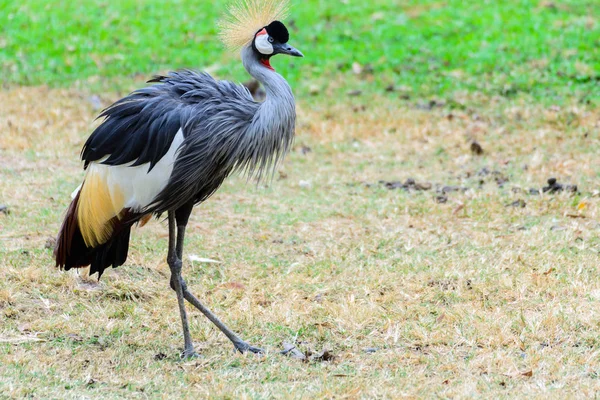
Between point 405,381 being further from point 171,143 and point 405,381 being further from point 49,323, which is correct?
point 49,323

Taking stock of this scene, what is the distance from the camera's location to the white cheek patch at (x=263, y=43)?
445 centimetres

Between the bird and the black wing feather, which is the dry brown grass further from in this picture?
the black wing feather

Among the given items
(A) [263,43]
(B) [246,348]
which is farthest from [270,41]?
(B) [246,348]

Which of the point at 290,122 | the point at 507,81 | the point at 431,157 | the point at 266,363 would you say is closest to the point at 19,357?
the point at 266,363

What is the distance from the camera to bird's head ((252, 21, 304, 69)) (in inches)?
175

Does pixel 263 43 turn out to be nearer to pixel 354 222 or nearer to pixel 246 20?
pixel 246 20

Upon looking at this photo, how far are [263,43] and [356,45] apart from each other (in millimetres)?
6884

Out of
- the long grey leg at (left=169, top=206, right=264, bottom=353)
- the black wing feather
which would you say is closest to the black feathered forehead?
the black wing feather

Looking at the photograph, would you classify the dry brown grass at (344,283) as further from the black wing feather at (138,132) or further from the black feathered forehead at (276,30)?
the black feathered forehead at (276,30)

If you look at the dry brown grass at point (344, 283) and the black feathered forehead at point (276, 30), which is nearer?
the dry brown grass at point (344, 283)

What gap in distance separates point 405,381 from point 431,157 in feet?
14.5

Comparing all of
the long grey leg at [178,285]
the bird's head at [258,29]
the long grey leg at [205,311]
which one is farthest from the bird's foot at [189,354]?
the bird's head at [258,29]

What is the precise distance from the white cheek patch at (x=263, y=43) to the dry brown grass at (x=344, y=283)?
1.54m

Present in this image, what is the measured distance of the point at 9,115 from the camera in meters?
9.00
